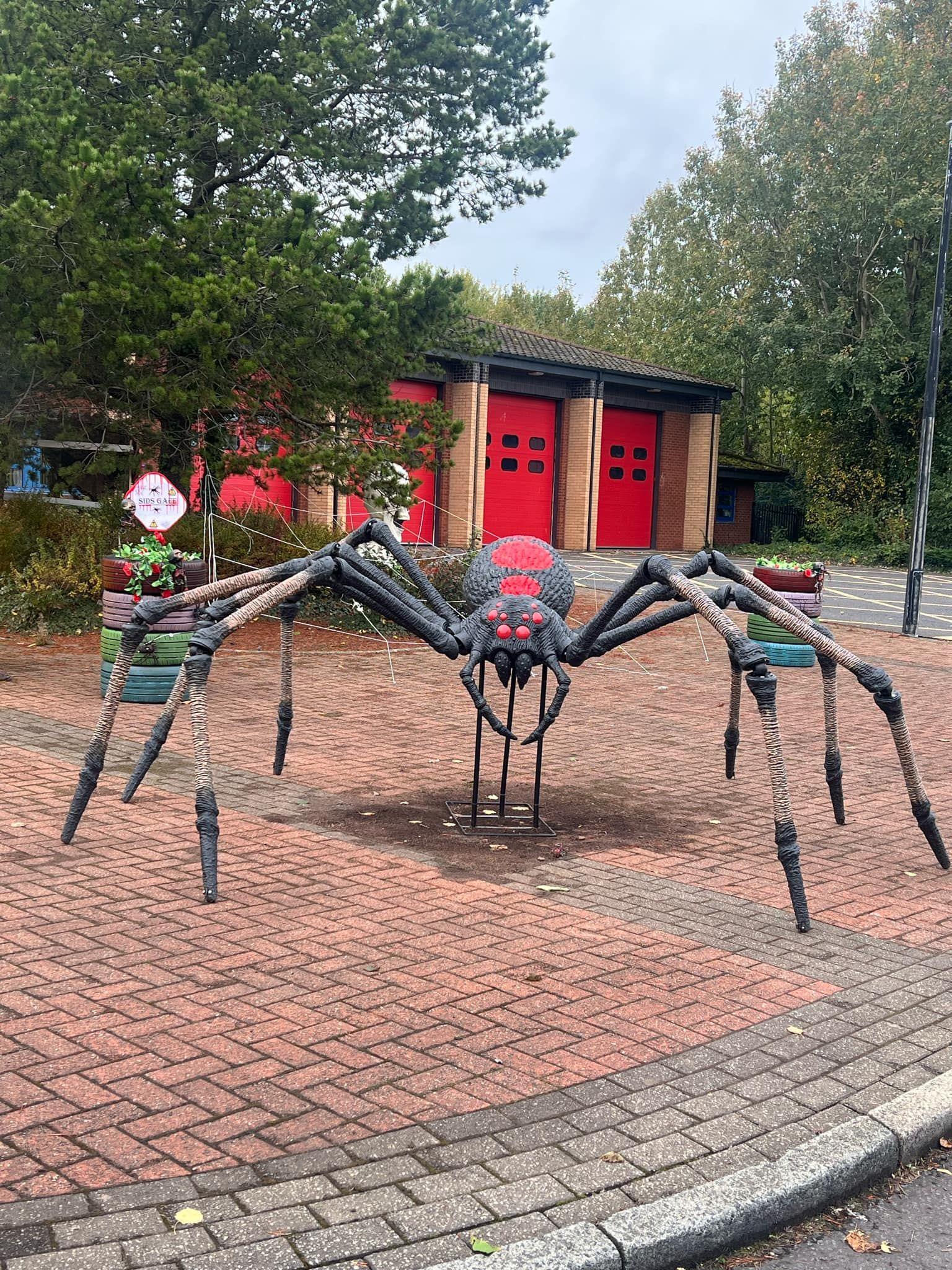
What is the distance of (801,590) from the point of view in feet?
44.7

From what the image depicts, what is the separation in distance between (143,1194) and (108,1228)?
0.15 m

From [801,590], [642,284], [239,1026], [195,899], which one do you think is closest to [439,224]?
[801,590]

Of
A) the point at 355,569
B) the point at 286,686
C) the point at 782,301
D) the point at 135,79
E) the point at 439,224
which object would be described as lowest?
the point at 286,686

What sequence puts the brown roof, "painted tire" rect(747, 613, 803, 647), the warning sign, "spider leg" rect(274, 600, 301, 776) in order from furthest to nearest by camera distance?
the brown roof < "painted tire" rect(747, 613, 803, 647) < the warning sign < "spider leg" rect(274, 600, 301, 776)

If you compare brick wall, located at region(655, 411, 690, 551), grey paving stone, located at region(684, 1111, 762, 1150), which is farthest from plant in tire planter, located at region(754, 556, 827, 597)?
brick wall, located at region(655, 411, 690, 551)

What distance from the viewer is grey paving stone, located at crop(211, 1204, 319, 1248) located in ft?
8.97

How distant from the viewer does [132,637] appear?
5602 mm

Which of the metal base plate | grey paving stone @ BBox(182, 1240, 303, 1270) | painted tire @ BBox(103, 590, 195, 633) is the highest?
painted tire @ BBox(103, 590, 195, 633)

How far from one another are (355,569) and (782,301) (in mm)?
35387

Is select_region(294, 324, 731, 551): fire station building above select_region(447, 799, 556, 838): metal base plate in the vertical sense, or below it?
above

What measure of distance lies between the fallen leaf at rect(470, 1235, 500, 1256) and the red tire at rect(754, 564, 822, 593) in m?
11.4

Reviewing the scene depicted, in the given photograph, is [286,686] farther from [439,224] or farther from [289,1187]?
[439,224]

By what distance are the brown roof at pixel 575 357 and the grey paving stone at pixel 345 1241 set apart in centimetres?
2725

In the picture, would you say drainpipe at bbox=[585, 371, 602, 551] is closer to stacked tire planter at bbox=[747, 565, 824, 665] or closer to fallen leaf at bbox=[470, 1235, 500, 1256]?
stacked tire planter at bbox=[747, 565, 824, 665]
